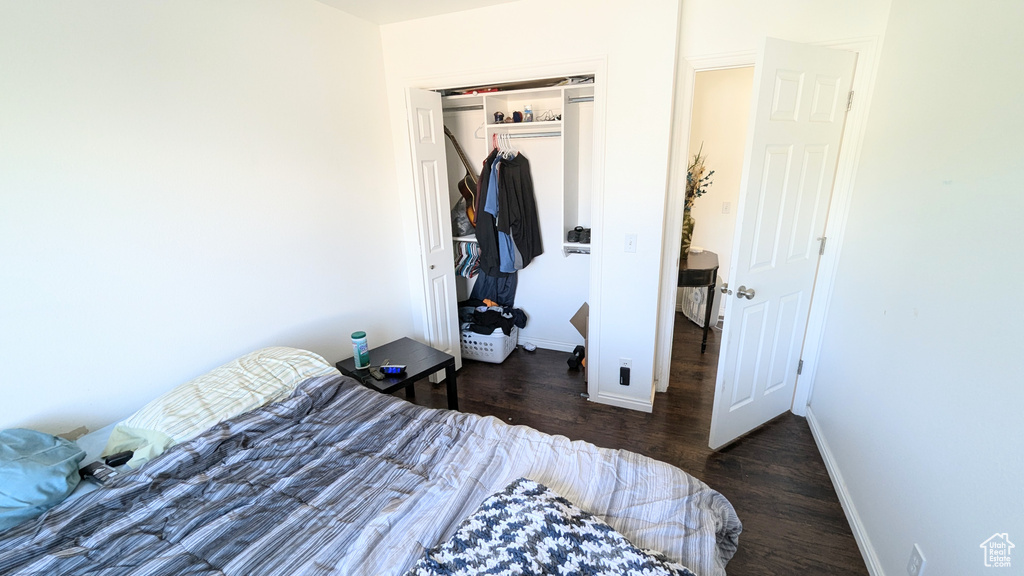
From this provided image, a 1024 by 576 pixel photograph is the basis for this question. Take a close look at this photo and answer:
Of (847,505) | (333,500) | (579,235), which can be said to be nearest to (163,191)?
(333,500)

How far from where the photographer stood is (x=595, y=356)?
271cm

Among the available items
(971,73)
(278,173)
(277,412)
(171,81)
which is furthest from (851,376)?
(171,81)

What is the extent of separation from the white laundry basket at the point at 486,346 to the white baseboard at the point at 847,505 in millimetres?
2084

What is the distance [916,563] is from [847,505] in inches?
22.1

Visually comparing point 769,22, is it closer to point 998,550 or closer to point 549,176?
point 549,176

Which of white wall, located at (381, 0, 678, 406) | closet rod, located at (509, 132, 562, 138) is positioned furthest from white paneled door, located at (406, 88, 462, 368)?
closet rod, located at (509, 132, 562, 138)

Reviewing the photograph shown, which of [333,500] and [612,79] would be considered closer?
[333,500]

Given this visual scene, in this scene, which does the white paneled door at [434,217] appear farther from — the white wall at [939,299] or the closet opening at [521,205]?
the white wall at [939,299]

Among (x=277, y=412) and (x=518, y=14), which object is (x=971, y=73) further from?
(x=277, y=412)

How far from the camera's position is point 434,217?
2.87m

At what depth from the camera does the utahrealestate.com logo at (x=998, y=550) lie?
98 centimetres

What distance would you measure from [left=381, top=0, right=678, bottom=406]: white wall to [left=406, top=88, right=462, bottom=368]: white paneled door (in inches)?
5.4

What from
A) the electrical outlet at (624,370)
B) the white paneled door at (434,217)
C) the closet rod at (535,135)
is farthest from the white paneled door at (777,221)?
the white paneled door at (434,217)

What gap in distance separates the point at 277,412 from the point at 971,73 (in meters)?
2.66
